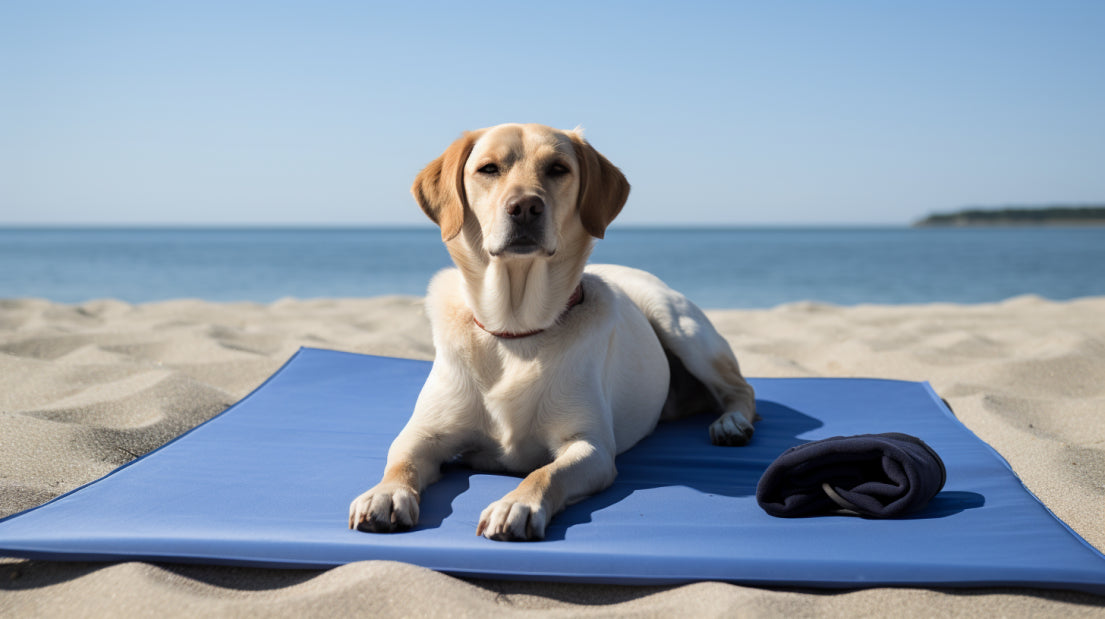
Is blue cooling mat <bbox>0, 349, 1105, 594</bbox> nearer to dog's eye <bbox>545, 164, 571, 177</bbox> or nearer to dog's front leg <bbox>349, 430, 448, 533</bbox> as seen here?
dog's front leg <bbox>349, 430, 448, 533</bbox>

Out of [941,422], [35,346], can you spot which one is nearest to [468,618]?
[941,422]

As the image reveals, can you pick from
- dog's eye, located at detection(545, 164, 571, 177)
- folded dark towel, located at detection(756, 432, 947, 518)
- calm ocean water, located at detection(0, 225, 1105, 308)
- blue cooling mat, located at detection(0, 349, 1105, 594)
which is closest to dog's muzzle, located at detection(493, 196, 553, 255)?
dog's eye, located at detection(545, 164, 571, 177)

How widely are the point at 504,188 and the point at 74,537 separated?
5.47 ft

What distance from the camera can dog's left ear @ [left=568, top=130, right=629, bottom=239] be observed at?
2.83 metres

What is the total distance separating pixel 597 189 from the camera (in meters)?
2.90

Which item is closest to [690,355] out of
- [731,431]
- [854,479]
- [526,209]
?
[731,431]

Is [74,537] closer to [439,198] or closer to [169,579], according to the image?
[169,579]

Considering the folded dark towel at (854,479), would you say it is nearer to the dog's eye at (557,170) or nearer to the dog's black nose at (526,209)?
the dog's black nose at (526,209)

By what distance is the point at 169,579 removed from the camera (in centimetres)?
196

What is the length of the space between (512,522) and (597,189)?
1.36 m

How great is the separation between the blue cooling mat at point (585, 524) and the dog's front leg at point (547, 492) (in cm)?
5

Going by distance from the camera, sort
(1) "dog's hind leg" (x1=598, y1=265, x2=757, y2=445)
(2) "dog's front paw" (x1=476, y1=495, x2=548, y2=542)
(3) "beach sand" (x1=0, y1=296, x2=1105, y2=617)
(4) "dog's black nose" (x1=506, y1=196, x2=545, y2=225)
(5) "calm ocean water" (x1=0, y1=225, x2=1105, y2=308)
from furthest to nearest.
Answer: (5) "calm ocean water" (x1=0, y1=225, x2=1105, y2=308)
(1) "dog's hind leg" (x1=598, y1=265, x2=757, y2=445)
(4) "dog's black nose" (x1=506, y1=196, x2=545, y2=225)
(2) "dog's front paw" (x1=476, y1=495, x2=548, y2=542)
(3) "beach sand" (x1=0, y1=296, x2=1105, y2=617)

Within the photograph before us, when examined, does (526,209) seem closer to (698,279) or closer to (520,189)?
(520,189)

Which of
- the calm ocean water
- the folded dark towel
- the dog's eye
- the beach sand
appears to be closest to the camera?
the beach sand
